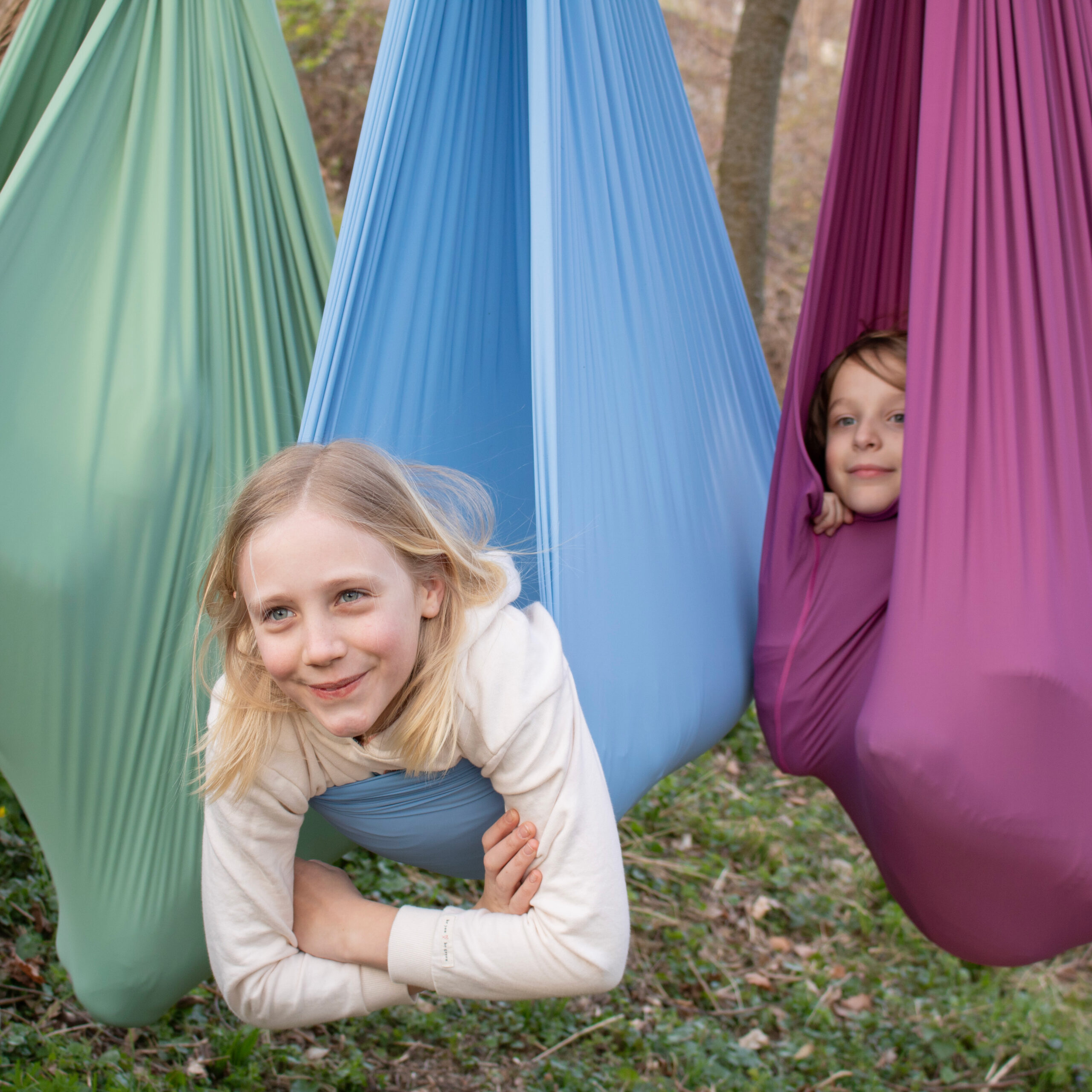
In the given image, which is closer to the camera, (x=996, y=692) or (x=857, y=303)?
(x=996, y=692)

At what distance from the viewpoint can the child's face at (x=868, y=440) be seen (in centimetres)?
Result: 160

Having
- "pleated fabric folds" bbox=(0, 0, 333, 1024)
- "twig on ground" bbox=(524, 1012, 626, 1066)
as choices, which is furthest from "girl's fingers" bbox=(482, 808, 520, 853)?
"twig on ground" bbox=(524, 1012, 626, 1066)

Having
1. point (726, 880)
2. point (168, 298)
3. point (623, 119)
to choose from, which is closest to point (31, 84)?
point (168, 298)

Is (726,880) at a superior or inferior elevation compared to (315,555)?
inferior

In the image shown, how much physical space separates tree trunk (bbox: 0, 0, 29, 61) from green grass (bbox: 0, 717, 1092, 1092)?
142 cm

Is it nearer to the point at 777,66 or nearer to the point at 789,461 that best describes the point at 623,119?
the point at 789,461

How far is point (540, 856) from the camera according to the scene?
3.66 ft

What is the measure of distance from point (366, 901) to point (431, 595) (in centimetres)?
36

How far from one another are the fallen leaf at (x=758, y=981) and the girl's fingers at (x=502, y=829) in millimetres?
1673

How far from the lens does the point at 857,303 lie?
174 centimetres

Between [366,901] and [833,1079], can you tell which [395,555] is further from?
[833,1079]

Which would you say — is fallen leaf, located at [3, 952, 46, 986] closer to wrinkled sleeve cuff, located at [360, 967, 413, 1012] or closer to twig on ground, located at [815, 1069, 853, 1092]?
wrinkled sleeve cuff, located at [360, 967, 413, 1012]

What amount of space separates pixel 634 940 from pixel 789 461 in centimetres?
151

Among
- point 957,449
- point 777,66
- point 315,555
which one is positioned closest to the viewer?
point 315,555
